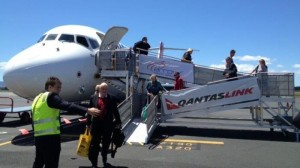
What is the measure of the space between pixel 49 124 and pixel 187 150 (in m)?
5.18

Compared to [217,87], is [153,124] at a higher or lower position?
lower

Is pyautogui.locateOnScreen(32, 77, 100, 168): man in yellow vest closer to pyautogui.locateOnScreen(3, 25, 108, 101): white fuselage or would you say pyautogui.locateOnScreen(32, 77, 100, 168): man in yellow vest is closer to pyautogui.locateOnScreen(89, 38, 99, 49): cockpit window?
pyautogui.locateOnScreen(3, 25, 108, 101): white fuselage

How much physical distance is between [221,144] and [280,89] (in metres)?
3.17

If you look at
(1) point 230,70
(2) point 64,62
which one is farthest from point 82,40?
(1) point 230,70

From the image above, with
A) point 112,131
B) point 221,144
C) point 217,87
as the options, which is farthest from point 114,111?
point 217,87

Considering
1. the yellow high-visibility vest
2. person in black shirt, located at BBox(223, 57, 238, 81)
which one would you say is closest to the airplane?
person in black shirt, located at BBox(223, 57, 238, 81)

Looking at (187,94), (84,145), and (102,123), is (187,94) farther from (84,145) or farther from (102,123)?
(84,145)

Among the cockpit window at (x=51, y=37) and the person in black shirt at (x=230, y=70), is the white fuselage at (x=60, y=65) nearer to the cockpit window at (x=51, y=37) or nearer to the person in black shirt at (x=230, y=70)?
the cockpit window at (x=51, y=37)

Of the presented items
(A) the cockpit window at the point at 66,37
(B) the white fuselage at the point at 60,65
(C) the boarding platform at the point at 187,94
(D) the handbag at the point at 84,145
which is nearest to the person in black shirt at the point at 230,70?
(C) the boarding platform at the point at 187,94

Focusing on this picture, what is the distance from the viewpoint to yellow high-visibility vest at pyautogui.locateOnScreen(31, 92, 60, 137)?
17.3 feet

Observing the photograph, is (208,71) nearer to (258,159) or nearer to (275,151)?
(275,151)

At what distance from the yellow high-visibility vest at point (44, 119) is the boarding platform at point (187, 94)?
5380 millimetres

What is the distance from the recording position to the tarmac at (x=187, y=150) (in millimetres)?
7879

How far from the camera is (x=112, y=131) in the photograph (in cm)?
776
